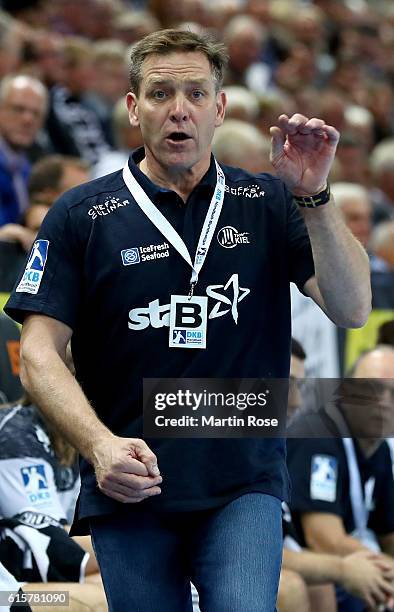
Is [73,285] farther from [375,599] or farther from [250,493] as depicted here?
[375,599]

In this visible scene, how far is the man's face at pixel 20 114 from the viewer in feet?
26.1

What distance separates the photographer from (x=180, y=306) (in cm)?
334

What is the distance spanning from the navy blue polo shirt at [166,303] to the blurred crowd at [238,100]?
1027 mm

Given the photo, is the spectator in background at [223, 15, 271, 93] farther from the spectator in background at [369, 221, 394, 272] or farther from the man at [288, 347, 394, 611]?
the man at [288, 347, 394, 611]

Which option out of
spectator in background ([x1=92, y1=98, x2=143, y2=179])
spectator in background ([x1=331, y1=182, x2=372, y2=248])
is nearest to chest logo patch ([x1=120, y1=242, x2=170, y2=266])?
spectator in background ([x1=331, y1=182, x2=372, y2=248])

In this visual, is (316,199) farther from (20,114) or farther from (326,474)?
(20,114)

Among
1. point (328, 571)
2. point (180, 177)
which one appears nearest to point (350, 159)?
point (328, 571)

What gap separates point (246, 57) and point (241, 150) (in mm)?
5164

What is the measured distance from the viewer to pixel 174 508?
3.27 meters

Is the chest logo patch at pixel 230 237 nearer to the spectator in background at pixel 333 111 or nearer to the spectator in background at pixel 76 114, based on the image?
the spectator in background at pixel 76 114

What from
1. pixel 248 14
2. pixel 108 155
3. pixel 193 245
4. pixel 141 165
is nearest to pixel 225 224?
pixel 193 245

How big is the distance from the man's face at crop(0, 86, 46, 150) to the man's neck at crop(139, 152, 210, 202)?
4.63 m

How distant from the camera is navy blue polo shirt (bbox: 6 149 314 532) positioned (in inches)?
131

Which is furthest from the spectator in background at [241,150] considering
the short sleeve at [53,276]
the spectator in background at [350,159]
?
the short sleeve at [53,276]
